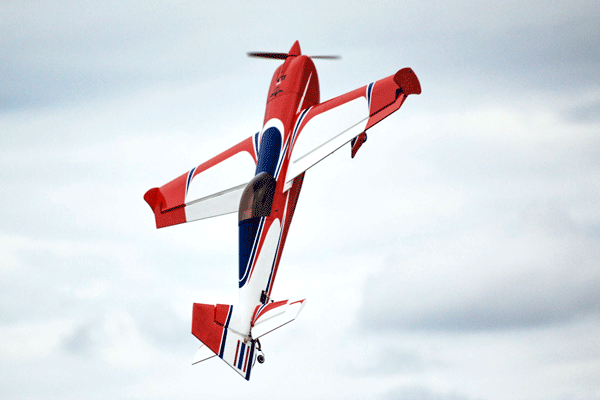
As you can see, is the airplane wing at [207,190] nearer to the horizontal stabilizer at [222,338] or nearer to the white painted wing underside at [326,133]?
the white painted wing underside at [326,133]

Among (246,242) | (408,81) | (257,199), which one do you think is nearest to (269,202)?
(257,199)

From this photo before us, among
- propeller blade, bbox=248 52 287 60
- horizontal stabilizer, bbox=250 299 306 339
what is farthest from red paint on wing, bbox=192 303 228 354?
propeller blade, bbox=248 52 287 60

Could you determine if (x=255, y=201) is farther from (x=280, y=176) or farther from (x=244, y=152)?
(x=244, y=152)

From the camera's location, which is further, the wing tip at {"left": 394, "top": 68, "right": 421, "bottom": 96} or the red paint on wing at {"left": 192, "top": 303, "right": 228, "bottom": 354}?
the wing tip at {"left": 394, "top": 68, "right": 421, "bottom": 96}

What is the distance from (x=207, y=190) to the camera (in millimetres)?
28844

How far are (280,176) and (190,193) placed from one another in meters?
4.73

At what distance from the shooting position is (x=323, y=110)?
93.7ft

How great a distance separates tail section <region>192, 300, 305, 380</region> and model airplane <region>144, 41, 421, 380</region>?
0.03m

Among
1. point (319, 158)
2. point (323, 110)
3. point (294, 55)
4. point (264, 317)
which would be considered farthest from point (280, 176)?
point (294, 55)

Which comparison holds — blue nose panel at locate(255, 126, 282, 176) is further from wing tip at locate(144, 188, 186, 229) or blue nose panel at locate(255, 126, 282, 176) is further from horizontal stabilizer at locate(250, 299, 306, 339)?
horizontal stabilizer at locate(250, 299, 306, 339)

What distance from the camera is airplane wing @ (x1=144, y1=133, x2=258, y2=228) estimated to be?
28438 mm

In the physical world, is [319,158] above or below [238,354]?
above

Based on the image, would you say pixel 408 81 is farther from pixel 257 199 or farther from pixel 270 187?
pixel 257 199

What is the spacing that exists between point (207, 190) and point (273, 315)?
28.8 ft
